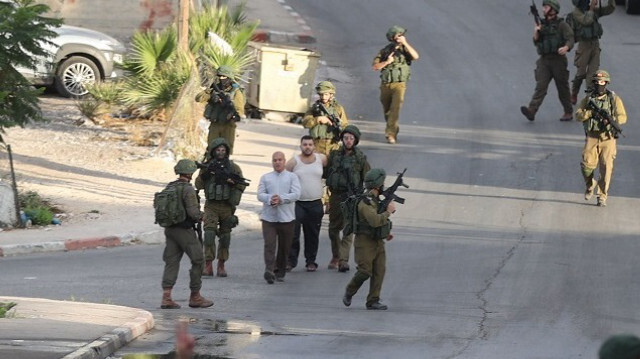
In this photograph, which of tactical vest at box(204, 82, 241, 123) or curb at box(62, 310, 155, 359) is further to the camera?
tactical vest at box(204, 82, 241, 123)

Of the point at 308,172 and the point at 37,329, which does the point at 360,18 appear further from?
the point at 37,329

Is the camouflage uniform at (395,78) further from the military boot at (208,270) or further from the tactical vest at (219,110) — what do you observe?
the military boot at (208,270)

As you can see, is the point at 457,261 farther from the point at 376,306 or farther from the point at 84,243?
the point at 84,243

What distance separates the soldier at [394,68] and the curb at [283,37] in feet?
25.3

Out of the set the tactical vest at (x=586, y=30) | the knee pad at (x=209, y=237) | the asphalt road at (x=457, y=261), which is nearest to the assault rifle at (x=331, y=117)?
the asphalt road at (x=457, y=261)

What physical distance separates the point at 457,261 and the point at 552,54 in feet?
25.3

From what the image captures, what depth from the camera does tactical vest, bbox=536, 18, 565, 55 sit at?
21219 millimetres

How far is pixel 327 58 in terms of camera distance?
89.1 ft

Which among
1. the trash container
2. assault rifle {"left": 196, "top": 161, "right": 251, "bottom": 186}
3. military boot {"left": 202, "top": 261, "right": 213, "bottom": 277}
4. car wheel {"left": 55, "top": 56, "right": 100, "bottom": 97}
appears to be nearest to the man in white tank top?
military boot {"left": 202, "top": 261, "right": 213, "bottom": 277}

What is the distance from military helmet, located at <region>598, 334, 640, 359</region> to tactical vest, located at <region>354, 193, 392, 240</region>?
6.95m

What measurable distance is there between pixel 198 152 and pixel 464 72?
755 centimetres

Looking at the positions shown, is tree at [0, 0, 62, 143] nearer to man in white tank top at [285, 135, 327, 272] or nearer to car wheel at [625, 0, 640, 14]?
man in white tank top at [285, 135, 327, 272]

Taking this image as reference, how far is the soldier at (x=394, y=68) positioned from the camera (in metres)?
20.2

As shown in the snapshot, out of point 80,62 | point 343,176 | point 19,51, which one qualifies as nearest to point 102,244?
point 19,51
